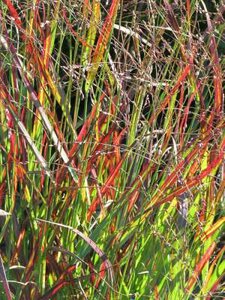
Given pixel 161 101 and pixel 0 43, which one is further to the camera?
pixel 161 101

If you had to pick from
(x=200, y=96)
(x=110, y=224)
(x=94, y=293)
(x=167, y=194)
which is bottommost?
(x=94, y=293)

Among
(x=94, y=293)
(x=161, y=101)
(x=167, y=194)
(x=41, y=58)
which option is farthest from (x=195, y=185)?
(x=41, y=58)

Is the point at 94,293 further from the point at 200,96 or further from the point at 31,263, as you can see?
the point at 200,96

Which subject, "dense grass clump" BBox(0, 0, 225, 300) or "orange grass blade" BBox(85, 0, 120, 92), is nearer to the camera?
"dense grass clump" BBox(0, 0, 225, 300)

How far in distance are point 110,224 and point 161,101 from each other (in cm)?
35

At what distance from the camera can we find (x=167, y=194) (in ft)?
5.90

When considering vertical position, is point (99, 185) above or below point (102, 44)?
below

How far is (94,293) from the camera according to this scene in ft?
6.05

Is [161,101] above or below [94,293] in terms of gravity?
above

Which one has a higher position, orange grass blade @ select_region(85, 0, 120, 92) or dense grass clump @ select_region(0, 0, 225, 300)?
orange grass blade @ select_region(85, 0, 120, 92)

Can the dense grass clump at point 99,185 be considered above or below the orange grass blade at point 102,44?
below

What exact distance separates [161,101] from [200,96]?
0.16m

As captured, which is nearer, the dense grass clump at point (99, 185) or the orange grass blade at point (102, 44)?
the dense grass clump at point (99, 185)

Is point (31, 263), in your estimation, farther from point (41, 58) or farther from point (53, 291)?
point (41, 58)
